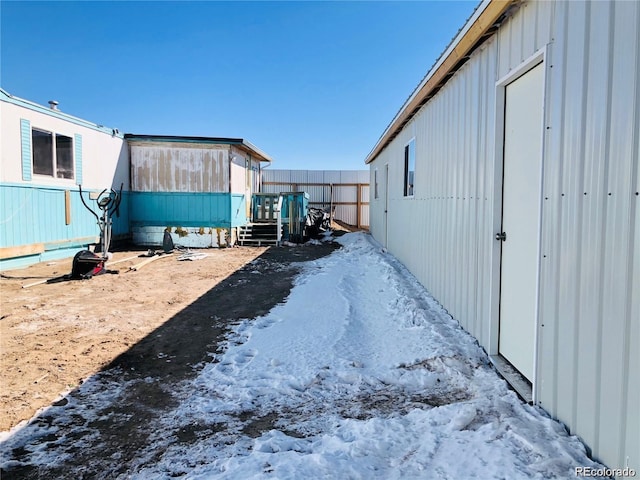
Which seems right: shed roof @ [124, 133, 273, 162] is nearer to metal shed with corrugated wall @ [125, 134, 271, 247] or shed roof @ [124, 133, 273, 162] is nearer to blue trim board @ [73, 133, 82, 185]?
metal shed with corrugated wall @ [125, 134, 271, 247]

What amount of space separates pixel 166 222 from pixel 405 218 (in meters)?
7.89

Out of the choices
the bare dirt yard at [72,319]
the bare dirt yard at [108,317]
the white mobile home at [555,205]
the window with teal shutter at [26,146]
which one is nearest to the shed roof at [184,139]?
the window with teal shutter at [26,146]

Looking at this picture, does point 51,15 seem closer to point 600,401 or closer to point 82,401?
point 82,401

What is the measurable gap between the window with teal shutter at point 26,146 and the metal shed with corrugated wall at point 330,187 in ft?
43.3

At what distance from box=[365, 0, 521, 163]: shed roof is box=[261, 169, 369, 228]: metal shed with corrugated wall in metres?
13.9

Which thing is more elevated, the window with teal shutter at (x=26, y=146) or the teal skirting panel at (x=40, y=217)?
the window with teal shutter at (x=26, y=146)

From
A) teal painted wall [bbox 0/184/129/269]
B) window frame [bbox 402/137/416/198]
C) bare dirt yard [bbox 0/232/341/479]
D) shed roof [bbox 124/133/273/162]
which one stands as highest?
shed roof [bbox 124/133/273/162]

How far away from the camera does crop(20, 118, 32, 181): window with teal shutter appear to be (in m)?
7.92

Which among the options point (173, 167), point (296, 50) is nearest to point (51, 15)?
point (173, 167)

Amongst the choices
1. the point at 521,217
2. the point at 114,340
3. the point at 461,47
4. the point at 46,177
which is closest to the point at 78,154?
the point at 46,177

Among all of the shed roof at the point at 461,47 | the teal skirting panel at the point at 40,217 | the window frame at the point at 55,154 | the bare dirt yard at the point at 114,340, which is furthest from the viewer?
the window frame at the point at 55,154

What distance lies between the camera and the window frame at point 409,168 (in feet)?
22.6

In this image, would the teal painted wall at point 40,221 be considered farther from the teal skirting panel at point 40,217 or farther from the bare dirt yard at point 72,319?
the bare dirt yard at point 72,319

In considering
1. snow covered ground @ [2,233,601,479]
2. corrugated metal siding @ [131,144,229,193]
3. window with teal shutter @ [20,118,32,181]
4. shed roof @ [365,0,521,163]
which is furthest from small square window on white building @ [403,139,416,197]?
window with teal shutter @ [20,118,32,181]
